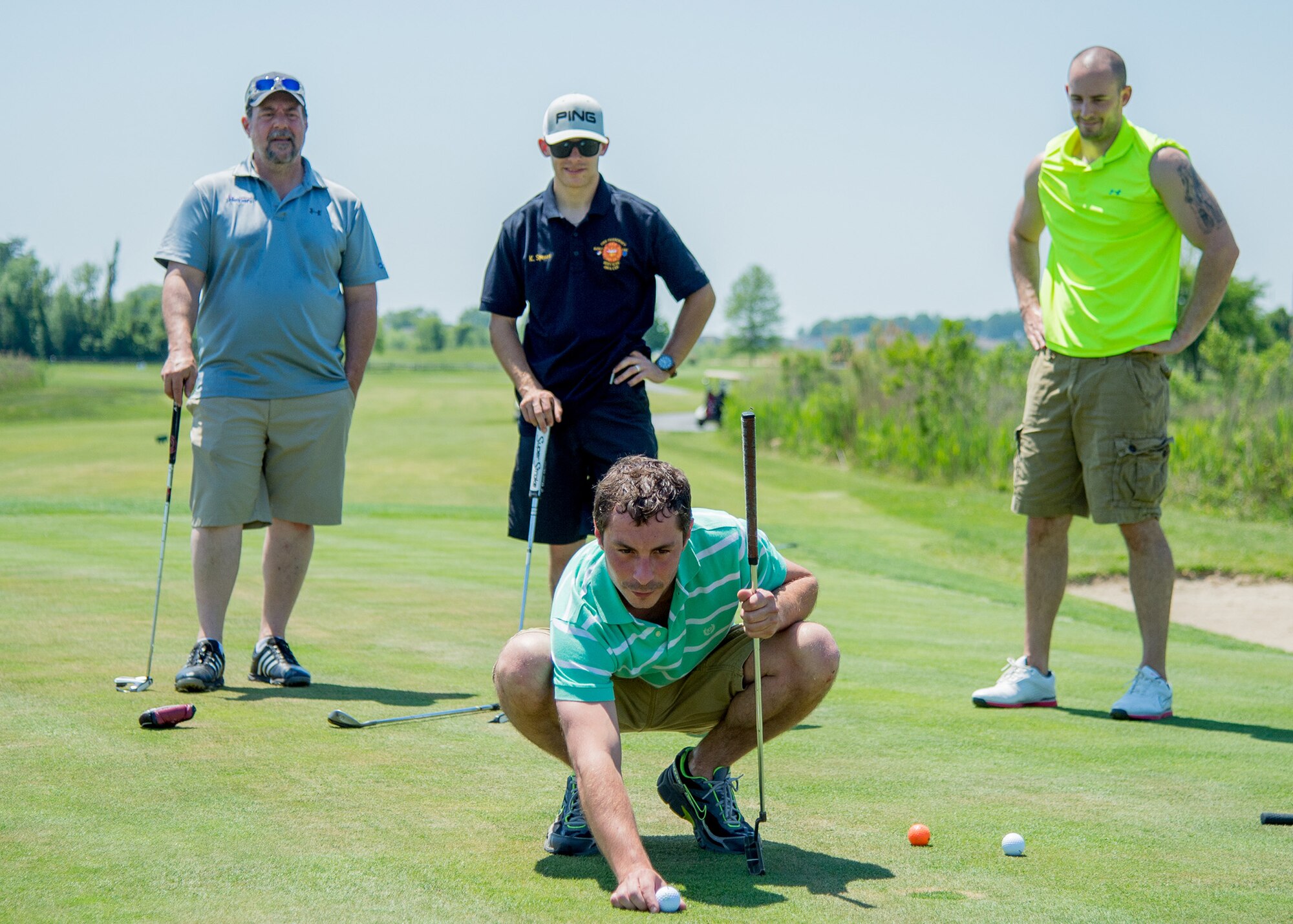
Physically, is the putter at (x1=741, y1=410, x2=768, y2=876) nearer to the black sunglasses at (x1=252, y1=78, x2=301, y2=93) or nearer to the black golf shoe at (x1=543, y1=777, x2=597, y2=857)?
the black golf shoe at (x1=543, y1=777, x2=597, y2=857)

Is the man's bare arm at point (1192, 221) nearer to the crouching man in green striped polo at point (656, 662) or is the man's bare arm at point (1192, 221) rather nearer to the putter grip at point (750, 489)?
the crouching man in green striped polo at point (656, 662)

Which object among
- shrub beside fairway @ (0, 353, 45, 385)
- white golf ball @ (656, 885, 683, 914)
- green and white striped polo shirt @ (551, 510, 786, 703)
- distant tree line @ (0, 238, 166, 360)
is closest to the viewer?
white golf ball @ (656, 885, 683, 914)

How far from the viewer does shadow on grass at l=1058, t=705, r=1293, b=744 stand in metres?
4.83

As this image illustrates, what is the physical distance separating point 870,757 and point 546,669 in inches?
56.6

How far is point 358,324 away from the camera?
566 centimetres

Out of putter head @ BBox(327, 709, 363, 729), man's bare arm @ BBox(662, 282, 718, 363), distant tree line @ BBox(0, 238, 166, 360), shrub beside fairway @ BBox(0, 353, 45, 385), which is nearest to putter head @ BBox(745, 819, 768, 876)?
putter head @ BBox(327, 709, 363, 729)

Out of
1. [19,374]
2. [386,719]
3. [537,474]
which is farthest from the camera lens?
[19,374]

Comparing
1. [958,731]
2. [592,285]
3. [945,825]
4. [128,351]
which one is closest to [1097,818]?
[945,825]

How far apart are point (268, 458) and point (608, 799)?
9.73 feet

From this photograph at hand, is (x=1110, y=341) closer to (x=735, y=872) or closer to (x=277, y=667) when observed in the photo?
(x=735, y=872)

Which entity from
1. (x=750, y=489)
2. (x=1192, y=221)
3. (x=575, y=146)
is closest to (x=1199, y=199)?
(x=1192, y=221)

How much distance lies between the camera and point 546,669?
10.6ft

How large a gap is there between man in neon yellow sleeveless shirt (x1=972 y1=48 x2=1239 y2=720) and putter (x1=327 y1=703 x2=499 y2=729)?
1.91m

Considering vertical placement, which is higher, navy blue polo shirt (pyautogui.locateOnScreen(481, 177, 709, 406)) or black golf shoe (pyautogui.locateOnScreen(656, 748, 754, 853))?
navy blue polo shirt (pyautogui.locateOnScreen(481, 177, 709, 406))
